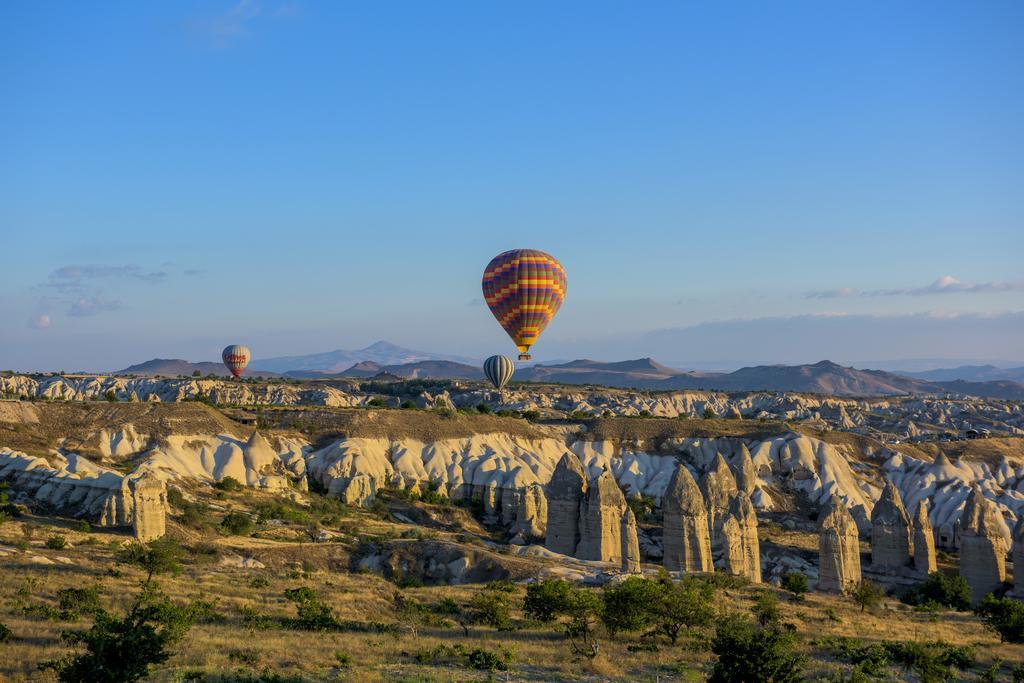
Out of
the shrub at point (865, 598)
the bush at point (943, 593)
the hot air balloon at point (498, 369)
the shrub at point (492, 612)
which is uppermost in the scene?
the hot air balloon at point (498, 369)

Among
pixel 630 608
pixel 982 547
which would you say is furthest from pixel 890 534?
pixel 630 608

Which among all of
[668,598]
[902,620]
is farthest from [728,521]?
[668,598]

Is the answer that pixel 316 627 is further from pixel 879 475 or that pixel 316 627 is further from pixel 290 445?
pixel 879 475

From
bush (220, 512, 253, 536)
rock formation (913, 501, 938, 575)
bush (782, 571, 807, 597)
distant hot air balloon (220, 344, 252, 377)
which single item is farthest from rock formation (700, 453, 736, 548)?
distant hot air balloon (220, 344, 252, 377)

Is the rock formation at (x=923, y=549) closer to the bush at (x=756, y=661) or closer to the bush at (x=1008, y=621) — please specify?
the bush at (x=1008, y=621)

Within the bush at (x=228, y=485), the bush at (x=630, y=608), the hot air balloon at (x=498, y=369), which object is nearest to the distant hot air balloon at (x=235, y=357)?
the hot air balloon at (x=498, y=369)

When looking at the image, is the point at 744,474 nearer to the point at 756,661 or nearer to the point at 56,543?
the point at 756,661

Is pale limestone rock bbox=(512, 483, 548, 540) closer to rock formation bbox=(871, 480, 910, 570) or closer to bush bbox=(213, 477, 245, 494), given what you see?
bush bbox=(213, 477, 245, 494)
